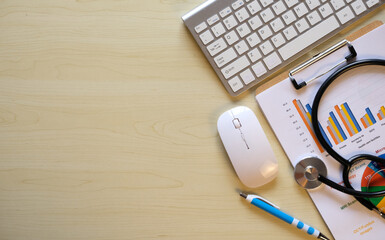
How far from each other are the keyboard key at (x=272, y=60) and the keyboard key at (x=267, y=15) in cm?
6

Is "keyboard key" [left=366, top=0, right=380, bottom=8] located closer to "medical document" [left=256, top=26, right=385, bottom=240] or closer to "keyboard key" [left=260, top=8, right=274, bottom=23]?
"medical document" [left=256, top=26, right=385, bottom=240]

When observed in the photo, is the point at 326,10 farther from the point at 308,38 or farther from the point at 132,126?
the point at 132,126

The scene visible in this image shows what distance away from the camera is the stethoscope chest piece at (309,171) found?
29.6 inches

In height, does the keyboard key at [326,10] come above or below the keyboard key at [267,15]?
below

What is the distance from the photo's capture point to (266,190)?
776 millimetres

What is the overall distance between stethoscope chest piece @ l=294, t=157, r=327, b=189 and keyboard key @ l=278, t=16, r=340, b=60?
0.68ft

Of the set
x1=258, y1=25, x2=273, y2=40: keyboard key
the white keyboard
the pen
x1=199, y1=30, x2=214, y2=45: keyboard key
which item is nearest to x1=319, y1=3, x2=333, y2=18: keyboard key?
the white keyboard

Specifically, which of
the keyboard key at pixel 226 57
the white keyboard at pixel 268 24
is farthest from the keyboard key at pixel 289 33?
the keyboard key at pixel 226 57

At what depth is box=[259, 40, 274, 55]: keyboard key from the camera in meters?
0.75

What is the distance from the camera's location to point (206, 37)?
2.46 feet

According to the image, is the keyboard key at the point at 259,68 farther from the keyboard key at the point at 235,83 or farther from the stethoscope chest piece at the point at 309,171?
the stethoscope chest piece at the point at 309,171

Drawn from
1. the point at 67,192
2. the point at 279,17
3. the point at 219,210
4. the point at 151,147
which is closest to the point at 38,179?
the point at 67,192

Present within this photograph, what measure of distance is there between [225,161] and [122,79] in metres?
0.26

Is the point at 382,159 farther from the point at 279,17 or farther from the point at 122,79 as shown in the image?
the point at 122,79
